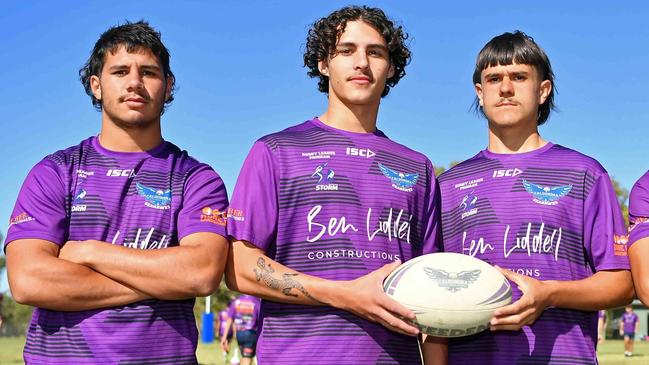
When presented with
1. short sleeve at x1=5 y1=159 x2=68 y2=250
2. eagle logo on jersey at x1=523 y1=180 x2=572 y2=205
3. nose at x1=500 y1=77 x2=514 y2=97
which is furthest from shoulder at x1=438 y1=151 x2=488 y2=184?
short sleeve at x1=5 y1=159 x2=68 y2=250

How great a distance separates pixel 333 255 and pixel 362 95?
1089 millimetres

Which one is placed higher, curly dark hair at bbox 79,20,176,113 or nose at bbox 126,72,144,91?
curly dark hair at bbox 79,20,176,113

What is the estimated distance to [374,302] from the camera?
4539 mm

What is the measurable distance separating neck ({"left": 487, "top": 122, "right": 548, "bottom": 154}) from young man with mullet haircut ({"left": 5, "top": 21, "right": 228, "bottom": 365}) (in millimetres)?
2125

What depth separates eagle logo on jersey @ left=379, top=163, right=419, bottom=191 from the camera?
5176 mm

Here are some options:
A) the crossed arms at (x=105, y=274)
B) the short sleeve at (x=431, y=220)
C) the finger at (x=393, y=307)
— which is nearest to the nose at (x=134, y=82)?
the crossed arms at (x=105, y=274)

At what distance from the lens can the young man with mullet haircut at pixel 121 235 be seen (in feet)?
15.9

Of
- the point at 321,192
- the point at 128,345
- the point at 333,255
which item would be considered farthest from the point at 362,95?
the point at 128,345

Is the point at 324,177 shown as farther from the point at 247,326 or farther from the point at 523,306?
the point at 247,326

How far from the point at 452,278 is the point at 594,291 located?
1.15m

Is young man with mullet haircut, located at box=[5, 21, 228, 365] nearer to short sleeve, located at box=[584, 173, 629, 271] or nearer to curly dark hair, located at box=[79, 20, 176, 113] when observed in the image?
curly dark hair, located at box=[79, 20, 176, 113]

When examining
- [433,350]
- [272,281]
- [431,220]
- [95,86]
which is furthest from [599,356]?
[95,86]

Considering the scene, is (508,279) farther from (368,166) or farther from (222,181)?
(222,181)

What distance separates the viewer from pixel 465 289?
4695mm
